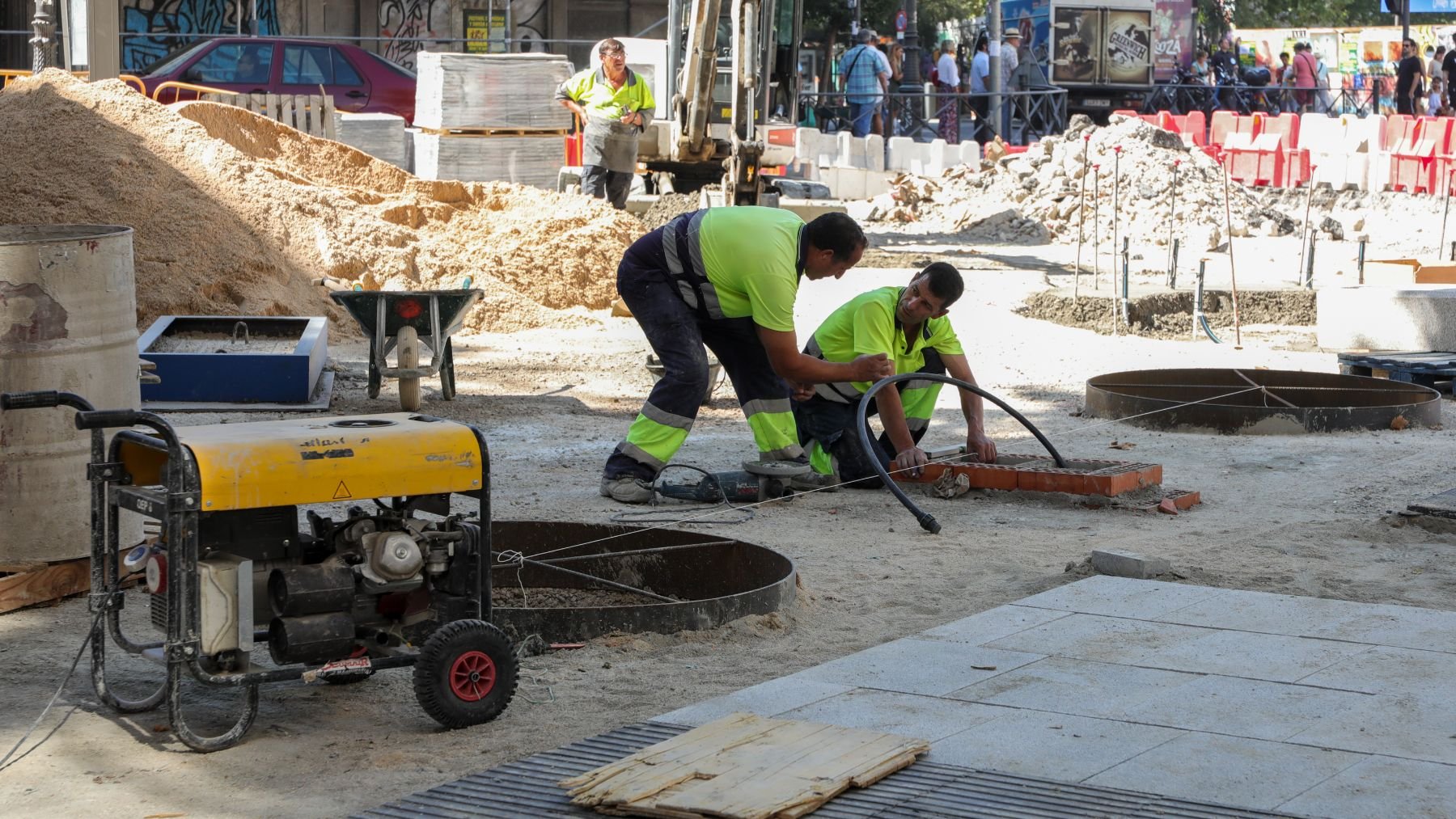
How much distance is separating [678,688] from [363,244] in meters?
9.38

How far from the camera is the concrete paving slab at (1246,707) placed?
14.6ft

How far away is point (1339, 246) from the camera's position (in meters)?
20.4

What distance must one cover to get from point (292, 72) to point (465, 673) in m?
18.4

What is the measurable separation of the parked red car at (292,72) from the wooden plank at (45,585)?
1568 centimetres

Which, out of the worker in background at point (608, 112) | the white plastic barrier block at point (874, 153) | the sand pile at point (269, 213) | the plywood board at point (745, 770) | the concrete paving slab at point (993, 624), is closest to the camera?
the plywood board at point (745, 770)

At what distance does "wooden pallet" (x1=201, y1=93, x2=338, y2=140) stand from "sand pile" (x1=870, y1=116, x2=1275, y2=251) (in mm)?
8246

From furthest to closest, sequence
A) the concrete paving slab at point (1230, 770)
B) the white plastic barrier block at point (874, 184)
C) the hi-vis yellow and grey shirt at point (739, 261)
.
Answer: the white plastic barrier block at point (874, 184) < the hi-vis yellow and grey shirt at point (739, 261) < the concrete paving slab at point (1230, 770)

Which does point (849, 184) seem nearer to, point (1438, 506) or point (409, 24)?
point (409, 24)

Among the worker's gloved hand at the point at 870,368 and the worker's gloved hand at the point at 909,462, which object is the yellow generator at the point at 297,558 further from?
the worker's gloved hand at the point at 909,462

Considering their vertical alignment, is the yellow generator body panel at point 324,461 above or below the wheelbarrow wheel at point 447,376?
above

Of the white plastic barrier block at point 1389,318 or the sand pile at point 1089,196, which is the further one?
the sand pile at point 1089,196

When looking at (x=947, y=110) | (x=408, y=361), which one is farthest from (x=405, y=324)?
(x=947, y=110)

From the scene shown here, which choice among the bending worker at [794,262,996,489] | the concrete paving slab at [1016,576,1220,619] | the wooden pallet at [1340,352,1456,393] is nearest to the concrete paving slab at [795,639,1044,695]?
the concrete paving slab at [1016,576,1220,619]

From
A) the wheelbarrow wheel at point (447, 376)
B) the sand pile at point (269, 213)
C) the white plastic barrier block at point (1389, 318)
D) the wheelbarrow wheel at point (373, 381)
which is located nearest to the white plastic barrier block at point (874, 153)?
the sand pile at point (269, 213)
